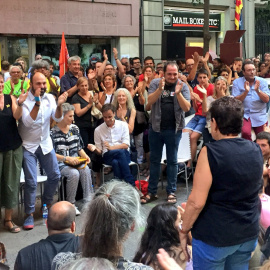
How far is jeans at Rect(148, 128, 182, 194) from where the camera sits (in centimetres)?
730

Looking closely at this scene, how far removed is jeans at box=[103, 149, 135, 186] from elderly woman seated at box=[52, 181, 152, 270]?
480cm

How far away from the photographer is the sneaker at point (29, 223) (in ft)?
21.4

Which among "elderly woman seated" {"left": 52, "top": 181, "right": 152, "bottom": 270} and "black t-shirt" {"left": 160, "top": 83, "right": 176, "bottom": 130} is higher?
"black t-shirt" {"left": 160, "top": 83, "right": 176, "bottom": 130}

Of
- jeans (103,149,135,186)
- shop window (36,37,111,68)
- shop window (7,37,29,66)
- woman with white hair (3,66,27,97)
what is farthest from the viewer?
shop window (36,37,111,68)

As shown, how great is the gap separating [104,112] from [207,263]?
4486mm

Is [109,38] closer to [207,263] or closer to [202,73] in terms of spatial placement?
[202,73]

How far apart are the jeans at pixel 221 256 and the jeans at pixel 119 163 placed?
404cm

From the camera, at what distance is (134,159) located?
337 inches

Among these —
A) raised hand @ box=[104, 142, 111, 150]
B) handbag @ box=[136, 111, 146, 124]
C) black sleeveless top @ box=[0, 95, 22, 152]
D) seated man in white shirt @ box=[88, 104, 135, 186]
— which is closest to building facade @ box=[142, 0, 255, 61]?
handbag @ box=[136, 111, 146, 124]

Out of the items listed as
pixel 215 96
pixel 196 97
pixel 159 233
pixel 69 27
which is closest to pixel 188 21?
pixel 69 27

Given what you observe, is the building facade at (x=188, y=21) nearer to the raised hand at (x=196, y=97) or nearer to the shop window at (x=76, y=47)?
the shop window at (x=76, y=47)

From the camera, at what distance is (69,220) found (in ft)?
12.2

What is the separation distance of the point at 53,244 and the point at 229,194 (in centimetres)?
125

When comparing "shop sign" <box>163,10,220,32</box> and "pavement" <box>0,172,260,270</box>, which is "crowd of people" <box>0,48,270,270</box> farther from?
"shop sign" <box>163,10,220,32</box>
